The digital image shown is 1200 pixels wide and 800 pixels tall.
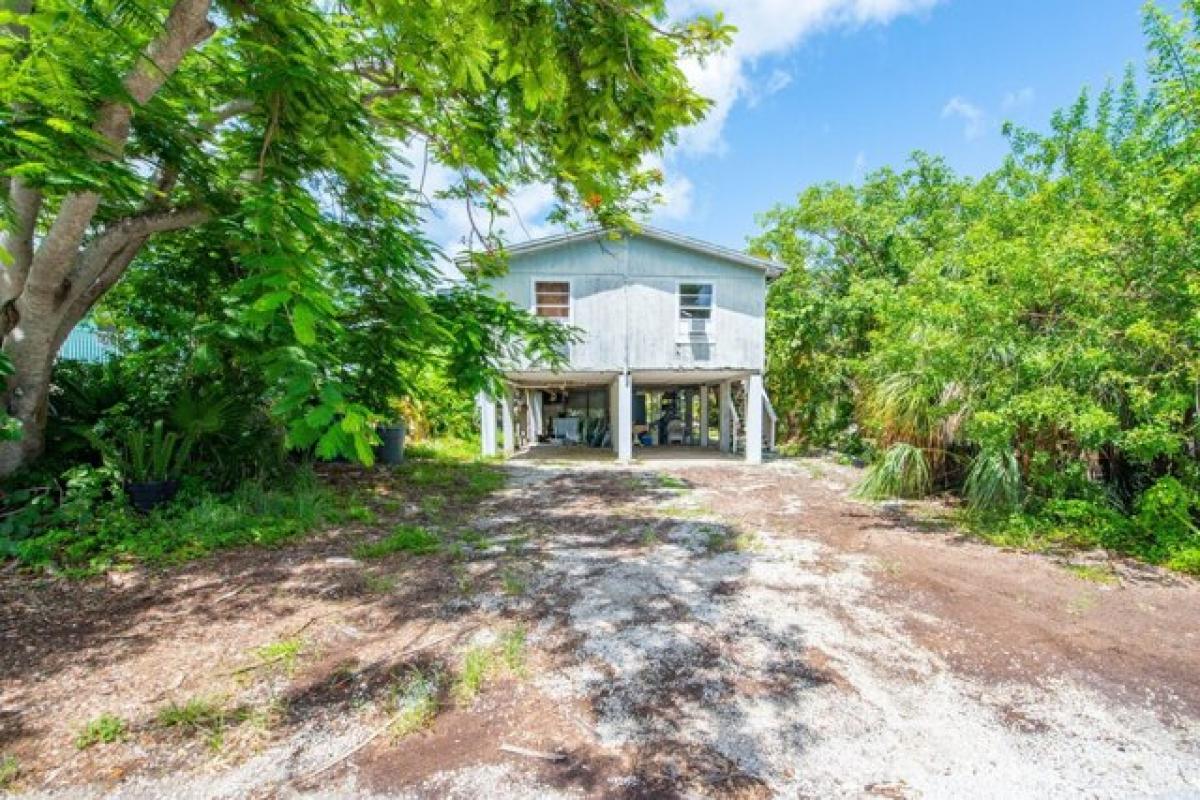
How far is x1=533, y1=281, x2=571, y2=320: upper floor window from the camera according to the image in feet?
39.4

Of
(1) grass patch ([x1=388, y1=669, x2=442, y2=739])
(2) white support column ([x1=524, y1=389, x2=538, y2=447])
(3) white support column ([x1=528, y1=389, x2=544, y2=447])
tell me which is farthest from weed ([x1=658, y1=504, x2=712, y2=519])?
(3) white support column ([x1=528, y1=389, x2=544, y2=447])

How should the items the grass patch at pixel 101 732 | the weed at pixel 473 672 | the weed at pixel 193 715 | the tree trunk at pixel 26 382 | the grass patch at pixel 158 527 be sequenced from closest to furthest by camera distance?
the grass patch at pixel 101 732
the weed at pixel 193 715
the weed at pixel 473 672
the grass patch at pixel 158 527
the tree trunk at pixel 26 382

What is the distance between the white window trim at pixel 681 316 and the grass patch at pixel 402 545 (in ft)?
27.7

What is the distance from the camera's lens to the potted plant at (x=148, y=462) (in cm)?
516

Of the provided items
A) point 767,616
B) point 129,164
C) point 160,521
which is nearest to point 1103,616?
point 767,616

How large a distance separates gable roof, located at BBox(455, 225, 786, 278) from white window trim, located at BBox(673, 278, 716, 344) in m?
0.69

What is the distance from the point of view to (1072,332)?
17.2 feet

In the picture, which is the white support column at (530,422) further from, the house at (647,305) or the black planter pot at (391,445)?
the black planter pot at (391,445)

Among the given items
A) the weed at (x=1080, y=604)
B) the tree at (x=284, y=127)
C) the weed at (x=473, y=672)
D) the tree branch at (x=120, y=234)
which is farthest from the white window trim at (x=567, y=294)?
the weed at (x=1080, y=604)

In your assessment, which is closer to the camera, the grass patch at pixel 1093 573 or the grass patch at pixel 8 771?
the grass patch at pixel 8 771

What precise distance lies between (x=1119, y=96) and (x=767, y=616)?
15138 millimetres

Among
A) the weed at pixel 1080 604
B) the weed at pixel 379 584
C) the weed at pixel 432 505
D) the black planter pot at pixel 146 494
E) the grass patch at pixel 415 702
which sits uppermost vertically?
the black planter pot at pixel 146 494

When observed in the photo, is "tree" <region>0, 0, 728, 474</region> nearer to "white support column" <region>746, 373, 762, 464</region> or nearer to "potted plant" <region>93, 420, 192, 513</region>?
"potted plant" <region>93, 420, 192, 513</region>

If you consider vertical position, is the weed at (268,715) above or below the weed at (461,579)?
below
